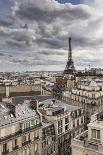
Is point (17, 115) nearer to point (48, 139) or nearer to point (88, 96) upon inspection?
point (48, 139)

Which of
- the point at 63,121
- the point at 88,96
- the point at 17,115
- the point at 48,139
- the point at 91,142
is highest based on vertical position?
the point at 17,115

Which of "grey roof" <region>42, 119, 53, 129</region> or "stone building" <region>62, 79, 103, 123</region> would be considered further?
"stone building" <region>62, 79, 103, 123</region>

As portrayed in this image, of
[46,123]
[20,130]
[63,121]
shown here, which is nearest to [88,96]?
[63,121]

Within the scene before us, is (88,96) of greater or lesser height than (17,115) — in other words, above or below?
below

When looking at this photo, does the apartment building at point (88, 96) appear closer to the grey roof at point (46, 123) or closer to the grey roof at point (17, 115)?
the grey roof at point (46, 123)

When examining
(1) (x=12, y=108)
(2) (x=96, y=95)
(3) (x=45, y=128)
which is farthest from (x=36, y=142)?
(2) (x=96, y=95)

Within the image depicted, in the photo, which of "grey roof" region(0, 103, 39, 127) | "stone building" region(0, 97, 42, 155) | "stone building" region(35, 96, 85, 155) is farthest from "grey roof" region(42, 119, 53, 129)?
"grey roof" region(0, 103, 39, 127)

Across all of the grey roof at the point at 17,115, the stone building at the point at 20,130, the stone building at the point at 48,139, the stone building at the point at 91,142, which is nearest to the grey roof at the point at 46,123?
the stone building at the point at 48,139

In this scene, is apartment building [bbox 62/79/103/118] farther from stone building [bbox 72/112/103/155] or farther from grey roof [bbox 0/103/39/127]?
stone building [bbox 72/112/103/155]
